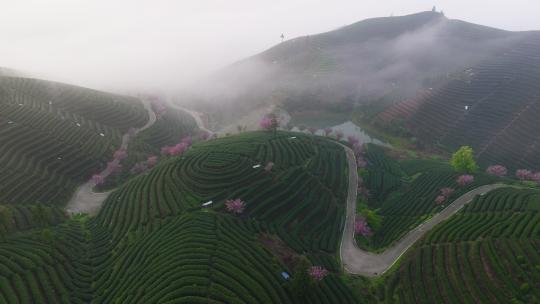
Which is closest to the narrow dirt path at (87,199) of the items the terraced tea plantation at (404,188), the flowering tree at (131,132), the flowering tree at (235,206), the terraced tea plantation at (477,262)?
the flowering tree at (131,132)

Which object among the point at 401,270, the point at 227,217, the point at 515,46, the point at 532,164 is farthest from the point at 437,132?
the point at 227,217

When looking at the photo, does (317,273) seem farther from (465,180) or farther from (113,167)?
(113,167)

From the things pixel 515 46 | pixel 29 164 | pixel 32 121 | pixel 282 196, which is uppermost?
pixel 32 121

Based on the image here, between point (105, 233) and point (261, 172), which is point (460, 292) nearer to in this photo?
point (261, 172)

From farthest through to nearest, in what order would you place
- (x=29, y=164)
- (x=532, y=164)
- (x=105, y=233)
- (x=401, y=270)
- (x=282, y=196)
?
(x=532, y=164) → (x=29, y=164) → (x=282, y=196) → (x=105, y=233) → (x=401, y=270)

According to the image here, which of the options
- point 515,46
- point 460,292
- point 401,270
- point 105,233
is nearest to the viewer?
point 460,292

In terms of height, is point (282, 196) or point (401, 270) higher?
point (282, 196)

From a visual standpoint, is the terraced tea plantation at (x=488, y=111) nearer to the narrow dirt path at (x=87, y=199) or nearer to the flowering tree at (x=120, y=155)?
the flowering tree at (x=120, y=155)

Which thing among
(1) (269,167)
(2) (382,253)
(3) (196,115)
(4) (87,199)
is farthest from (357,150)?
(3) (196,115)
